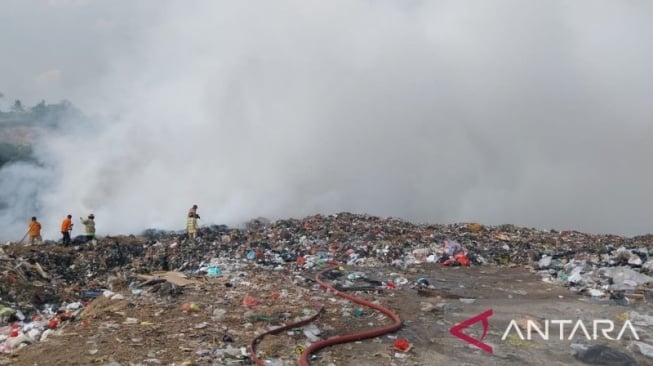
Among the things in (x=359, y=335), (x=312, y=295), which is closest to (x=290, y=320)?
(x=359, y=335)

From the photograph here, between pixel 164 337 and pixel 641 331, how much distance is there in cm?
550

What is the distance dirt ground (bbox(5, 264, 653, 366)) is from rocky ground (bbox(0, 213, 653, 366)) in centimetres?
2

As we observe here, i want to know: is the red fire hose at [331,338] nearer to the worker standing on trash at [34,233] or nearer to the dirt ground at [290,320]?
the dirt ground at [290,320]

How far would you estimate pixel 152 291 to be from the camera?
23.9 ft

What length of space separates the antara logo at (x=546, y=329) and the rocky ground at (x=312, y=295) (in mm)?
84

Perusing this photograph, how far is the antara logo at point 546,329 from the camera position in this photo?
581cm

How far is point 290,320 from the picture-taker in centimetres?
620

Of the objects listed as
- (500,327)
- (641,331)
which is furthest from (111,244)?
(641,331)

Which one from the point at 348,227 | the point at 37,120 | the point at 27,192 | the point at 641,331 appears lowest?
the point at 641,331

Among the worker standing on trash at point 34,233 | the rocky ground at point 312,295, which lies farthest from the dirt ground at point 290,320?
the worker standing on trash at point 34,233

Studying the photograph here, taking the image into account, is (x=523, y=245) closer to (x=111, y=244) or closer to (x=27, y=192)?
(x=111, y=244)

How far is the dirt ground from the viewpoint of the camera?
16.4 ft

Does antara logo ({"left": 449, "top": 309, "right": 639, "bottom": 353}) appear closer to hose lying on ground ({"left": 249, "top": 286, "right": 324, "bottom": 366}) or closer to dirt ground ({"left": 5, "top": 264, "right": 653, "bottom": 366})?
dirt ground ({"left": 5, "top": 264, "right": 653, "bottom": 366})

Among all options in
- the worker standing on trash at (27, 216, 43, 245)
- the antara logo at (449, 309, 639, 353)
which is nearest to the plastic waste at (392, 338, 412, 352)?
the antara logo at (449, 309, 639, 353)
